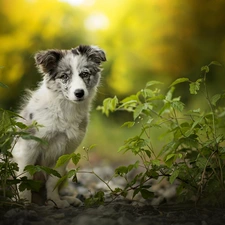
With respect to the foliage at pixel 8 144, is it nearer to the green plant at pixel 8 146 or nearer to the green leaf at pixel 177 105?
the green plant at pixel 8 146

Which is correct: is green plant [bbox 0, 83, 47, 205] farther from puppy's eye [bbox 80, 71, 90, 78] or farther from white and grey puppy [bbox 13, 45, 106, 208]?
puppy's eye [bbox 80, 71, 90, 78]

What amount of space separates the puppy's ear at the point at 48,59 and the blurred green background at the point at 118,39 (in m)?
1.03

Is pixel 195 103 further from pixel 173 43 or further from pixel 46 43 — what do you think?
pixel 46 43

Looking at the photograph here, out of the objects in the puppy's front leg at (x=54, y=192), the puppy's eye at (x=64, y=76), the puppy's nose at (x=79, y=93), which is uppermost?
the puppy's eye at (x=64, y=76)

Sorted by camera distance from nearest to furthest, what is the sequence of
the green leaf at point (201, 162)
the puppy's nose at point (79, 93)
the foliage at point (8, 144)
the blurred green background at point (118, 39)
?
the foliage at point (8, 144)
the green leaf at point (201, 162)
the puppy's nose at point (79, 93)
the blurred green background at point (118, 39)

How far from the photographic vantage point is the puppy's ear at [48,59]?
2418 mm

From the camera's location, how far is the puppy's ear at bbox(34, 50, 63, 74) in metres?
2.42

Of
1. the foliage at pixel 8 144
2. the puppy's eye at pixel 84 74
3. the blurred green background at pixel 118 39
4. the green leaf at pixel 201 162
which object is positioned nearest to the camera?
the foliage at pixel 8 144

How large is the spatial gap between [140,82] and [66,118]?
1658 mm

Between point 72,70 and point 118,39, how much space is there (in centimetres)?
162

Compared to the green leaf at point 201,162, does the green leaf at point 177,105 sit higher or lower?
higher

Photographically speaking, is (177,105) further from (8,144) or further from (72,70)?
(8,144)

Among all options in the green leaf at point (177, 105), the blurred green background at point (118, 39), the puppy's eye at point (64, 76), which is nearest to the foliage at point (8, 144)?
the puppy's eye at point (64, 76)

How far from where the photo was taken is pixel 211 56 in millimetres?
3721
